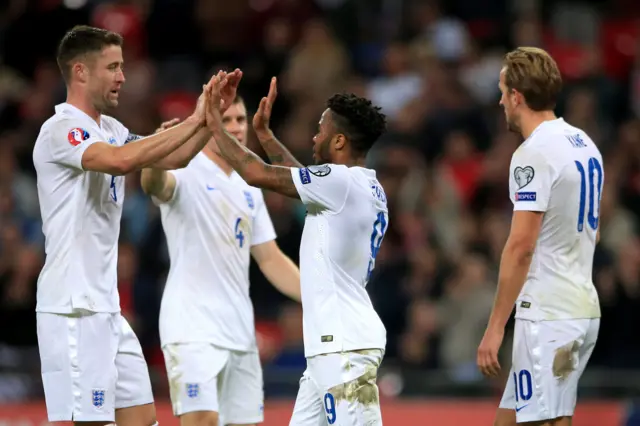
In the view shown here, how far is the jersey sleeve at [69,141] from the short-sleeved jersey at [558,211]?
2324 mm

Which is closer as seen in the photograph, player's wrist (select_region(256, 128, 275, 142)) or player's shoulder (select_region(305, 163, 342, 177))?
player's shoulder (select_region(305, 163, 342, 177))

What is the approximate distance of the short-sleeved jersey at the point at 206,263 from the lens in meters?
7.75

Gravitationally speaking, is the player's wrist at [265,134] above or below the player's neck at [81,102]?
below

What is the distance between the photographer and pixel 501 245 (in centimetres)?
1197

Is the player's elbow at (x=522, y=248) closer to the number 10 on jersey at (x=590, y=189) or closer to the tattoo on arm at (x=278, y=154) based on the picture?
the number 10 on jersey at (x=590, y=189)

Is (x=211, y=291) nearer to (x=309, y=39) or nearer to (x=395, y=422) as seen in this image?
(x=395, y=422)

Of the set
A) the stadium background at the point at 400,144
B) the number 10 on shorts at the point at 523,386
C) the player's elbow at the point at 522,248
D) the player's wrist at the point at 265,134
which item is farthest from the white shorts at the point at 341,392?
the stadium background at the point at 400,144

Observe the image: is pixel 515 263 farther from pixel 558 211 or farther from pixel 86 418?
pixel 86 418

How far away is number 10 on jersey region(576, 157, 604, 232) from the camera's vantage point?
686cm

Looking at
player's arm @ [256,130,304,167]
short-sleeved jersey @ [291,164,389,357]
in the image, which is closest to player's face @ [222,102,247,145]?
player's arm @ [256,130,304,167]

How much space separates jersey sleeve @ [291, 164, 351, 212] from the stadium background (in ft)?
12.5

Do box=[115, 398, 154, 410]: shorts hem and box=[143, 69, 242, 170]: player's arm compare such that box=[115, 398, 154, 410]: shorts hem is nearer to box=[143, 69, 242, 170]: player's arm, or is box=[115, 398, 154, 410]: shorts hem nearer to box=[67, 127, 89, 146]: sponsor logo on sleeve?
box=[143, 69, 242, 170]: player's arm

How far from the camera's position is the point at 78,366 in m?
6.71

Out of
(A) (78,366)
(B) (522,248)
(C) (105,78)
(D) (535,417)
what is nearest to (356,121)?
(B) (522,248)
